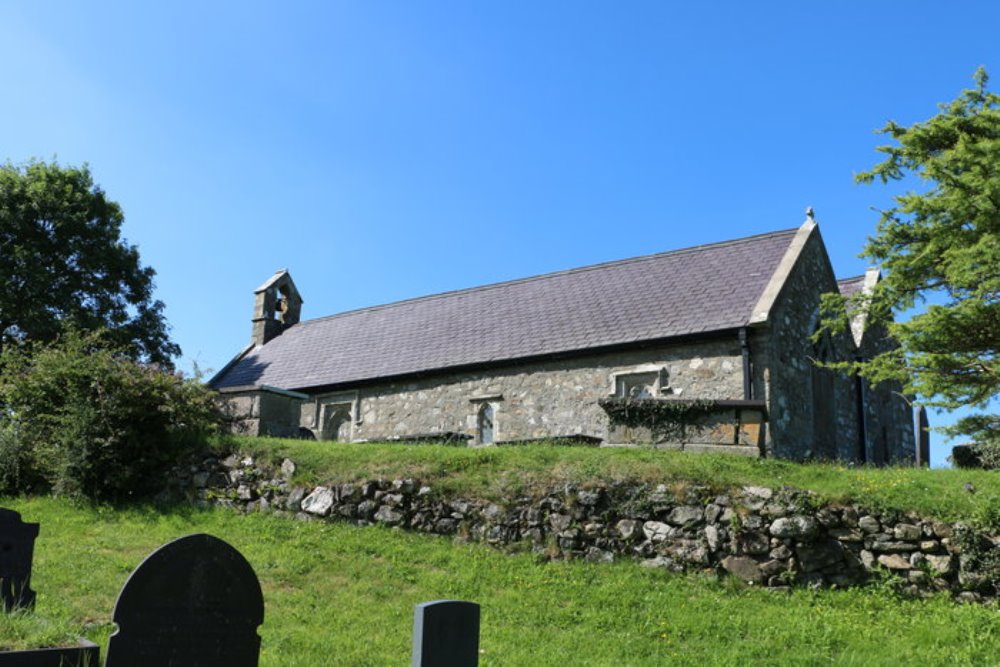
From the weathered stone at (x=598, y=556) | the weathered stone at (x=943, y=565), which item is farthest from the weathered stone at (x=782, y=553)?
the weathered stone at (x=598, y=556)

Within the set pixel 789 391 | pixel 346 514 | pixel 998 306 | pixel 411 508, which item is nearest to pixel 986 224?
pixel 998 306

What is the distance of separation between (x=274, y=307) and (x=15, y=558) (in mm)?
25087

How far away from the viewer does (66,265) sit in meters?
30.7

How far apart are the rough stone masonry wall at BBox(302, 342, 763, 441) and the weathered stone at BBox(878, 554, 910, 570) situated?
25.1 ft

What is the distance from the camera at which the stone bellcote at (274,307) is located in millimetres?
31875

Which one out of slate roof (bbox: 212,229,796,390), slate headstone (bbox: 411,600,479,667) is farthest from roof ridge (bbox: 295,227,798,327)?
slate headstone (bbox: 411,600,479,667)

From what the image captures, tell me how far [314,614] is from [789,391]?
13.0 metres

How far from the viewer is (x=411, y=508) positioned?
12.4m

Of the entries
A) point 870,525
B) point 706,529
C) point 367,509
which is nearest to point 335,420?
point 367,509

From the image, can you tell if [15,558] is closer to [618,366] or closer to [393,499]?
[393,499]

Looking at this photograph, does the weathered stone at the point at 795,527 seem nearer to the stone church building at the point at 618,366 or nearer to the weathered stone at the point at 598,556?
the weathered stone at the point at 598,556

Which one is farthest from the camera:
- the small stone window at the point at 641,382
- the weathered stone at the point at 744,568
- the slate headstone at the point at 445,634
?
the small stone window at the point at 641,382

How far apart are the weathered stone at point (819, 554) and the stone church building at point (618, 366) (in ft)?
9.58

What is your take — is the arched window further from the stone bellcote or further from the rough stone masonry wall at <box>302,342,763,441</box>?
the stone bellcote
